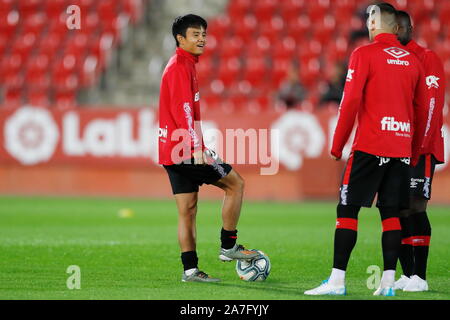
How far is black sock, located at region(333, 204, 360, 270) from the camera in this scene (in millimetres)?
6703

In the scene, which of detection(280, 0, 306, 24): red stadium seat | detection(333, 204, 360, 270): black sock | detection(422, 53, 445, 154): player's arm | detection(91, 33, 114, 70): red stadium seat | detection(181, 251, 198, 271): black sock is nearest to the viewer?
detection(333, 204, 360, 270): black sock

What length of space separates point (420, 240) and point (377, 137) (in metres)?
1.25

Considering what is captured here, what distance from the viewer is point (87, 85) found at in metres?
21.2

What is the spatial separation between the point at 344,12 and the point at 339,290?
53.1ft

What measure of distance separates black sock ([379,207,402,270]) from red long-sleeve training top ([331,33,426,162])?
1.50 feet

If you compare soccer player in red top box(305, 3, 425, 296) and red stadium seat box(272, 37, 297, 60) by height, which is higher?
red stadium seat box(272, 37, 297, 60)

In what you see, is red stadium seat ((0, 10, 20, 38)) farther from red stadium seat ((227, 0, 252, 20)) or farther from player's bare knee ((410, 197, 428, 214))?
player's bare knee ((410, 197, 428, 214))

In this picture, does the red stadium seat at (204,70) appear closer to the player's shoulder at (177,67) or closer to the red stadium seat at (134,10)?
the red stadium seat at (134,10)

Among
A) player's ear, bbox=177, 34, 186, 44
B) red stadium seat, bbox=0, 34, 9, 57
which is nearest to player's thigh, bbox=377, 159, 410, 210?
player's ear, bbox=177, 34, 186, 44

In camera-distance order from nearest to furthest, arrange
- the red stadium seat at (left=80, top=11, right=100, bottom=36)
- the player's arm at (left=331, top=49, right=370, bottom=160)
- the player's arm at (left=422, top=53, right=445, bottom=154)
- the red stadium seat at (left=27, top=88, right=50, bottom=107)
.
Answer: the player's arm at (left=331, top=49, right=370, bottom=160) < the player's arm at (left=422, top=53, right=445, bottom=154) < the red stadium seat at (left=27, top=88, right=50, bottom=107) < the red stadium seat at (left=80, top=11, right=100, bottom=36)

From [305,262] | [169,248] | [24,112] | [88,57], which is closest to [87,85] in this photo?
[88,57]

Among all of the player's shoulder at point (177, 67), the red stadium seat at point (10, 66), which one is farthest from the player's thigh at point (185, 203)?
the red stadium seat at point (10, 66)

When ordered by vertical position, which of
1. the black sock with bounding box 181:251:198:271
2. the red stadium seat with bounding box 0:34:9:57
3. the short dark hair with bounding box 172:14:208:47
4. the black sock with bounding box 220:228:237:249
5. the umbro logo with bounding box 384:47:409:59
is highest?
the red stadium seat with bounding box 0:34:9:57

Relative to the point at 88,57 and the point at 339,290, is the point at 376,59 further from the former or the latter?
the point at 88,57
